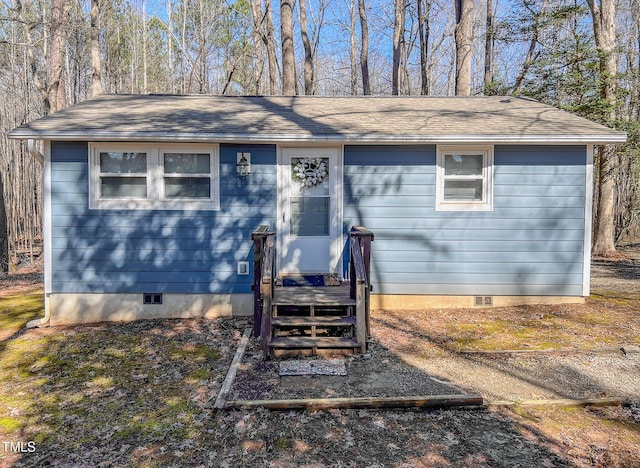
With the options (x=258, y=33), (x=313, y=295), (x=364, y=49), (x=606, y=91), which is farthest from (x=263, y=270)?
(x=364, y=49)

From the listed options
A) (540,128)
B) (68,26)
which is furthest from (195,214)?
(68,26)

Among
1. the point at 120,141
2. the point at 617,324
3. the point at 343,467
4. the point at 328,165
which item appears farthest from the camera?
the point at 328,165

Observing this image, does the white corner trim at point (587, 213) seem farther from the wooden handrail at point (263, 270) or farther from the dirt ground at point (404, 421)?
the wooden handrail at point (263, 270)

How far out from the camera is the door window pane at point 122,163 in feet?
20.2

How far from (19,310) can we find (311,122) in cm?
587

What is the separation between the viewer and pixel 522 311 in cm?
629

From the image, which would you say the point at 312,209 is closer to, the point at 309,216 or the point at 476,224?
the point at 309,216

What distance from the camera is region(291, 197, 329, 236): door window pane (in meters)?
6.57

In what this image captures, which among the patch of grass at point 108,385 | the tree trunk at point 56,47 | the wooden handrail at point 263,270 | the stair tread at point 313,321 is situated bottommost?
the patch of grass at point 108,385

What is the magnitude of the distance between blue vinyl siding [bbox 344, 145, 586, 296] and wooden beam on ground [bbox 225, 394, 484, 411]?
299 centimetres

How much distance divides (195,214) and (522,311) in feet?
17.5

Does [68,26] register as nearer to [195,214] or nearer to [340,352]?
[195,214]

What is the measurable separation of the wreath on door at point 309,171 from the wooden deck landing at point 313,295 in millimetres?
1776

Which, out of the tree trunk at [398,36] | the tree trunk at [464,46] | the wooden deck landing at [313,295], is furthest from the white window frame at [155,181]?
the tree trunk at [398,36]
